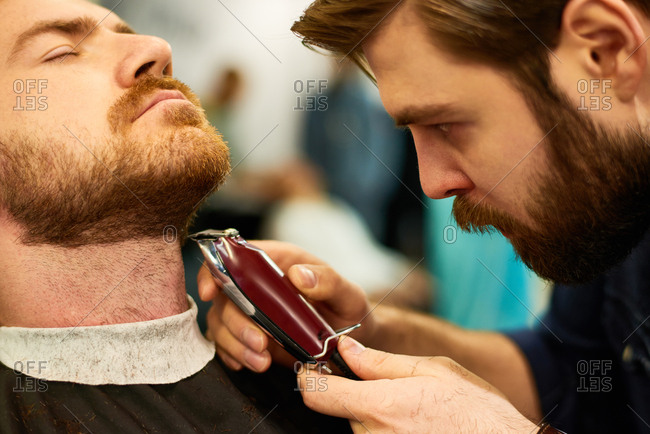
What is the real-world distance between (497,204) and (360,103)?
90cm

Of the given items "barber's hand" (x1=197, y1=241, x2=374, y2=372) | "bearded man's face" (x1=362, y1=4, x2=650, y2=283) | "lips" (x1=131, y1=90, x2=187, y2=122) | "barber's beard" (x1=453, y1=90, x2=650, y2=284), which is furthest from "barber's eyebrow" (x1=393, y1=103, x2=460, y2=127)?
"lips" (x1=131, y1=90, x2=187, y2=122)

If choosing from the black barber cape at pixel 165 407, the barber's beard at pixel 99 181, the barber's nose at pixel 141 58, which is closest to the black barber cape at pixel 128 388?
the black barber cape at pixel 165 407

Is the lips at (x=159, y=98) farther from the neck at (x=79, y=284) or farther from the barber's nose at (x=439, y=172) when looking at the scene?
the barber's nose at (x=439, y=172)

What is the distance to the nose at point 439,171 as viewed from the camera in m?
0.98

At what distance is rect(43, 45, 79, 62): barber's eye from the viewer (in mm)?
935

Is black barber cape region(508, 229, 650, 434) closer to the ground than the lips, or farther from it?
closer to the ground

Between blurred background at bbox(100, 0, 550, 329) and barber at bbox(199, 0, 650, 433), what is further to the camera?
blurred background at bbox(100, 0, 550, 329)

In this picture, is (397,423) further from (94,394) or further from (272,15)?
(272,15)

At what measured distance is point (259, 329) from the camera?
0.98m

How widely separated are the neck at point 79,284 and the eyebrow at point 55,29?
0.36 m

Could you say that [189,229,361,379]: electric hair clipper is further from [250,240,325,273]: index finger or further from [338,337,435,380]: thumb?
[250,240,325,273]: index finger

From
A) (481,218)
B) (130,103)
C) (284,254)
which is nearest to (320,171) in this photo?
(284,254)

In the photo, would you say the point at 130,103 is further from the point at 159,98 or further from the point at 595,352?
the point at 595,352

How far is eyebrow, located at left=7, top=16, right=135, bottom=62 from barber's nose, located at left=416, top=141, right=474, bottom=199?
72 cm
